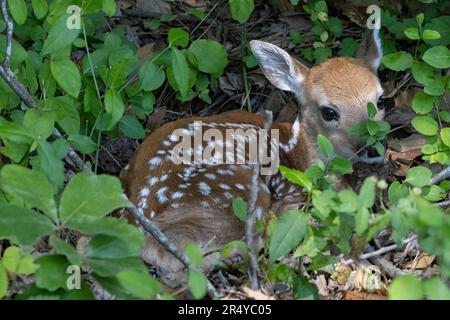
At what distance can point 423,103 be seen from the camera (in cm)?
A: 463

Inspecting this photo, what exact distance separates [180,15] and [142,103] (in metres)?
1.44

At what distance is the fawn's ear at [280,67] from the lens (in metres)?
5.16

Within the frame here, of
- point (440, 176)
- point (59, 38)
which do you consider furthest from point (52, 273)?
point (440, 176)

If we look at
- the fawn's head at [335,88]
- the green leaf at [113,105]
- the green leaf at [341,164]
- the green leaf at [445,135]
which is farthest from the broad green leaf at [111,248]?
the green leaf at [445,135]

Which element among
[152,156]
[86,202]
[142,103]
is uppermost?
[142,103]

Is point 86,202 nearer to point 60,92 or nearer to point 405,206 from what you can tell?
point 405,206

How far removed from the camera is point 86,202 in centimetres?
308

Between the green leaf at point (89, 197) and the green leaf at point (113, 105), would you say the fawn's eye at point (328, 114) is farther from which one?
the green leaf at point (89, 197)

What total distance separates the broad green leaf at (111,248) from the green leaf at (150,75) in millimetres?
1683

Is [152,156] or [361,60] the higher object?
[361,60]

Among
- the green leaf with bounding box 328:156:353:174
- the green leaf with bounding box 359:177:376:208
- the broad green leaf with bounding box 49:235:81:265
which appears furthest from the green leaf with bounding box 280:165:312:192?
the broad green leaf with bounding box 49:235:81:265

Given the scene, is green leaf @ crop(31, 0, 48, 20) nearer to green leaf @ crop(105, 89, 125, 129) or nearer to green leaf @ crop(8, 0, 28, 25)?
green leaf @ crop(8, 0, 28, 25)

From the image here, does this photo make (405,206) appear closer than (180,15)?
Yes

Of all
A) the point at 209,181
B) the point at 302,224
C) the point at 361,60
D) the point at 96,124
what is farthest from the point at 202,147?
the point at 302,224
